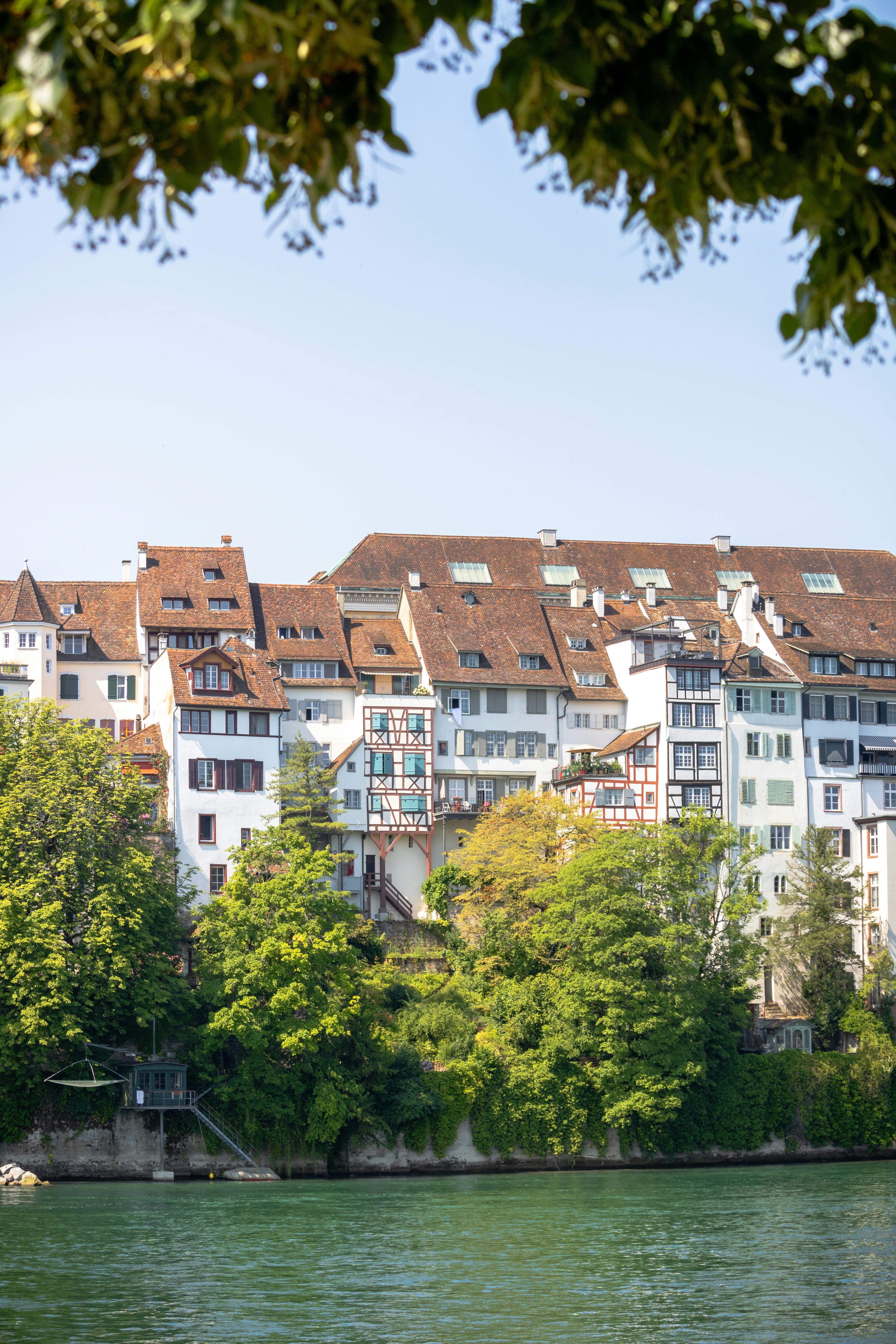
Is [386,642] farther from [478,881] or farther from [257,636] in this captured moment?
[478,881]

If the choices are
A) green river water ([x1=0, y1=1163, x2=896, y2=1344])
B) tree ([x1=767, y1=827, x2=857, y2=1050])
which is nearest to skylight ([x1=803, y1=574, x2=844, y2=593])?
tree ([x1=767, y1=827, x2=857, y2=1050])

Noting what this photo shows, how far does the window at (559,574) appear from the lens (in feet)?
303

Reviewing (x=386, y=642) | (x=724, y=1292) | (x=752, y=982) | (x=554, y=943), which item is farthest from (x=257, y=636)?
(x=724, y=1292)

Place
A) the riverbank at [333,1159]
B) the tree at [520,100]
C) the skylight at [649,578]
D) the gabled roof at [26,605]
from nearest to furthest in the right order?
the tree at [520,100] → the riverbank at [333,1159] → the gabled roof at [26,605] → the skylight at [649,578]

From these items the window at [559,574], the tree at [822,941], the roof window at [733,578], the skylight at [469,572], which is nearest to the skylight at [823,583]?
the roof window at [733,578]

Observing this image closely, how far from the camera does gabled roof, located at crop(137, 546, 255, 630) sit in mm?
78750

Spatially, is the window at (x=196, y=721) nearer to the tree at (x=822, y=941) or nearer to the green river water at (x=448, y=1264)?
the green river water at (x=448, y=1264)

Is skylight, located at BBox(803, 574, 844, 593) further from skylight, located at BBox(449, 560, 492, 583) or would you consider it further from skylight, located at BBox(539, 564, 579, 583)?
skylight, located at BBox(449, 560, 492, 583)

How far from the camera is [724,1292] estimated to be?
34.8 m

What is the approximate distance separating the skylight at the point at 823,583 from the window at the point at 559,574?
12.4 metres

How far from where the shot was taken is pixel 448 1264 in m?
38.1

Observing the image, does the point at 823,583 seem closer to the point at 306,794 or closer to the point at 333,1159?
the point at 306,794

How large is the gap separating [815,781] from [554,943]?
57.9 feet

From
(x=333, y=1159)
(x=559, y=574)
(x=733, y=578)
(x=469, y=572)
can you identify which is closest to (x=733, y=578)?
(x=733, y=578)
